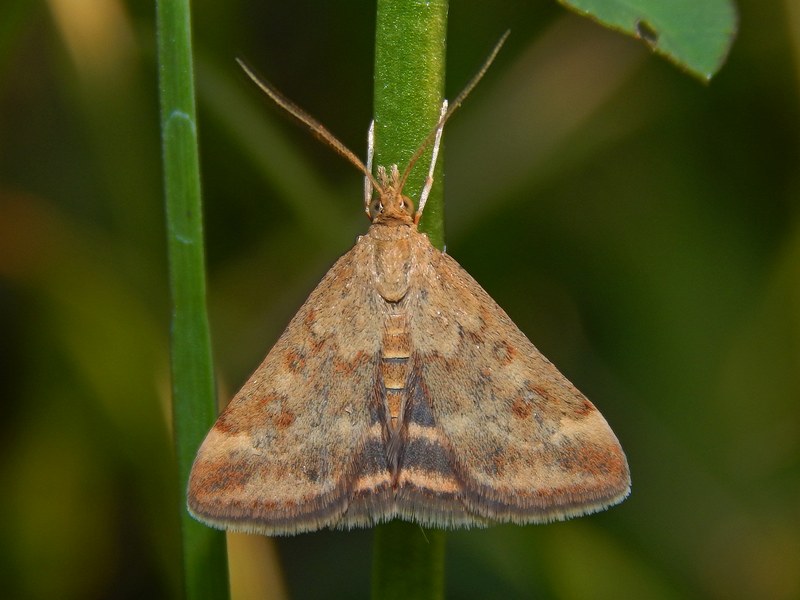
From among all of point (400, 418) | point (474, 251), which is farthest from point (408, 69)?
point (474, 251)

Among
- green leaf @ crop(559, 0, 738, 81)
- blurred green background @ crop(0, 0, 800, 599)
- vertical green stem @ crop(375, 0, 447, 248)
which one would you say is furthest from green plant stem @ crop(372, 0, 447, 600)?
blurred green background @ crop(0, 0, 800, 599)

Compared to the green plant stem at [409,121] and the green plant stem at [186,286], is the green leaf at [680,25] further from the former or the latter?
the green plant stem at [186,286]

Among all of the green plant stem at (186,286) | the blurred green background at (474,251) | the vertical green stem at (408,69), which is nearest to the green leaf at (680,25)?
the vertical green stem at (408,69)

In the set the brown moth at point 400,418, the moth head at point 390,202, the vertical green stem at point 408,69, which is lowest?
the brown moth at point 400,418

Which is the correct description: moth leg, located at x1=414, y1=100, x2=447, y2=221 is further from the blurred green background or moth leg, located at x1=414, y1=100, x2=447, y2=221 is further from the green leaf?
the blurred green background

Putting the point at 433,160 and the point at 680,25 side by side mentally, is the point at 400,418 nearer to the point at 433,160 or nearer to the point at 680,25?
the point at 433,160

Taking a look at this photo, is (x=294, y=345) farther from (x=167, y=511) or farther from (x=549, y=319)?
(x=549, y=319)

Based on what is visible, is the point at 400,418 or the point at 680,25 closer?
the point at 680,25
